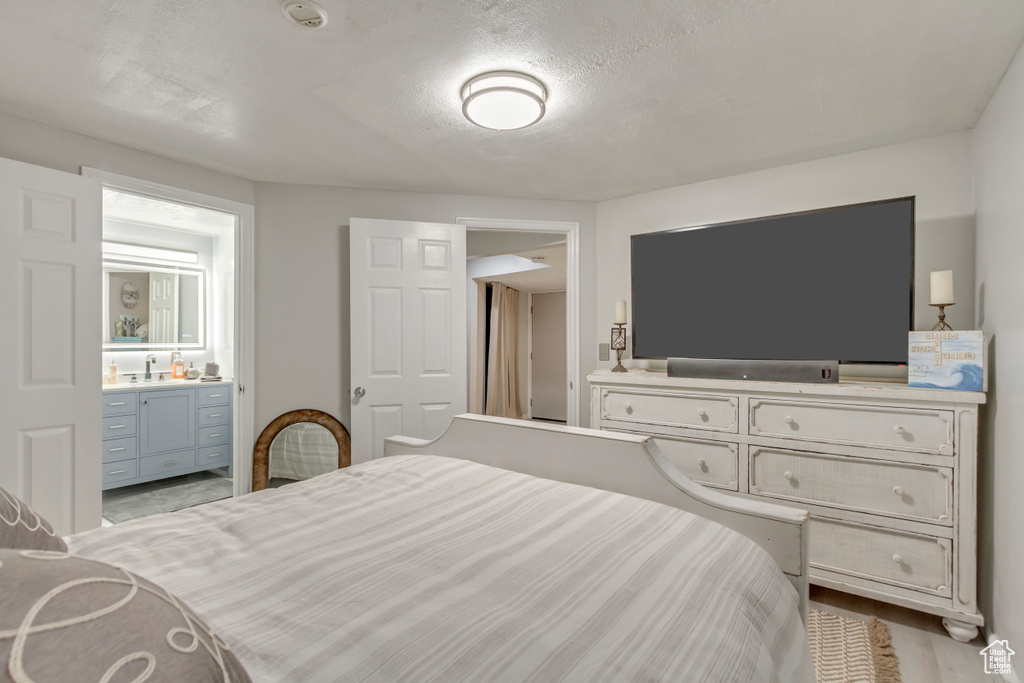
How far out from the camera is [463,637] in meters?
0.75

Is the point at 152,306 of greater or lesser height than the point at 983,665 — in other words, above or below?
above

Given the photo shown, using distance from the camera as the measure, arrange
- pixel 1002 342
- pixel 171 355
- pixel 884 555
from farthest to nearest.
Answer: pixel 171 355
pixel 884 555
pixel 1002 342

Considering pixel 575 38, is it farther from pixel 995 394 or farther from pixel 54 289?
pixel 54 289

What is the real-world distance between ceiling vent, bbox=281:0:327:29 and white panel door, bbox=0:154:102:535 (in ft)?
5.42

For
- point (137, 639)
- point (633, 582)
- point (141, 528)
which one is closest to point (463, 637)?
point (633, 582)

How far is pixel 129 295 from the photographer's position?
455cm

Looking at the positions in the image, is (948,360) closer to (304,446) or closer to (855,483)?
(855,483)

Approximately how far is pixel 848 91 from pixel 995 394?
4.49 ft

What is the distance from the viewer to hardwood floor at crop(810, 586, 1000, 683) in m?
1.85

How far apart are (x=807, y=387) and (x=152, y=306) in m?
5.39

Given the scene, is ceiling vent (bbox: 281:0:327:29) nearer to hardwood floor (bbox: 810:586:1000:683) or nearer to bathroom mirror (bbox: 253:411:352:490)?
bathroom mirror (bbox: 253:411:352:490)

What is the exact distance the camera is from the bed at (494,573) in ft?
2.38

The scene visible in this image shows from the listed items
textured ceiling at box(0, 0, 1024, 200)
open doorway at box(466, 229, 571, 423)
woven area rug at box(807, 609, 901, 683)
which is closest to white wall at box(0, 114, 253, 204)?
textured ceiling at box(0, 0, 1024, 200)

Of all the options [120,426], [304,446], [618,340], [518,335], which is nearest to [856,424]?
[618,340]
